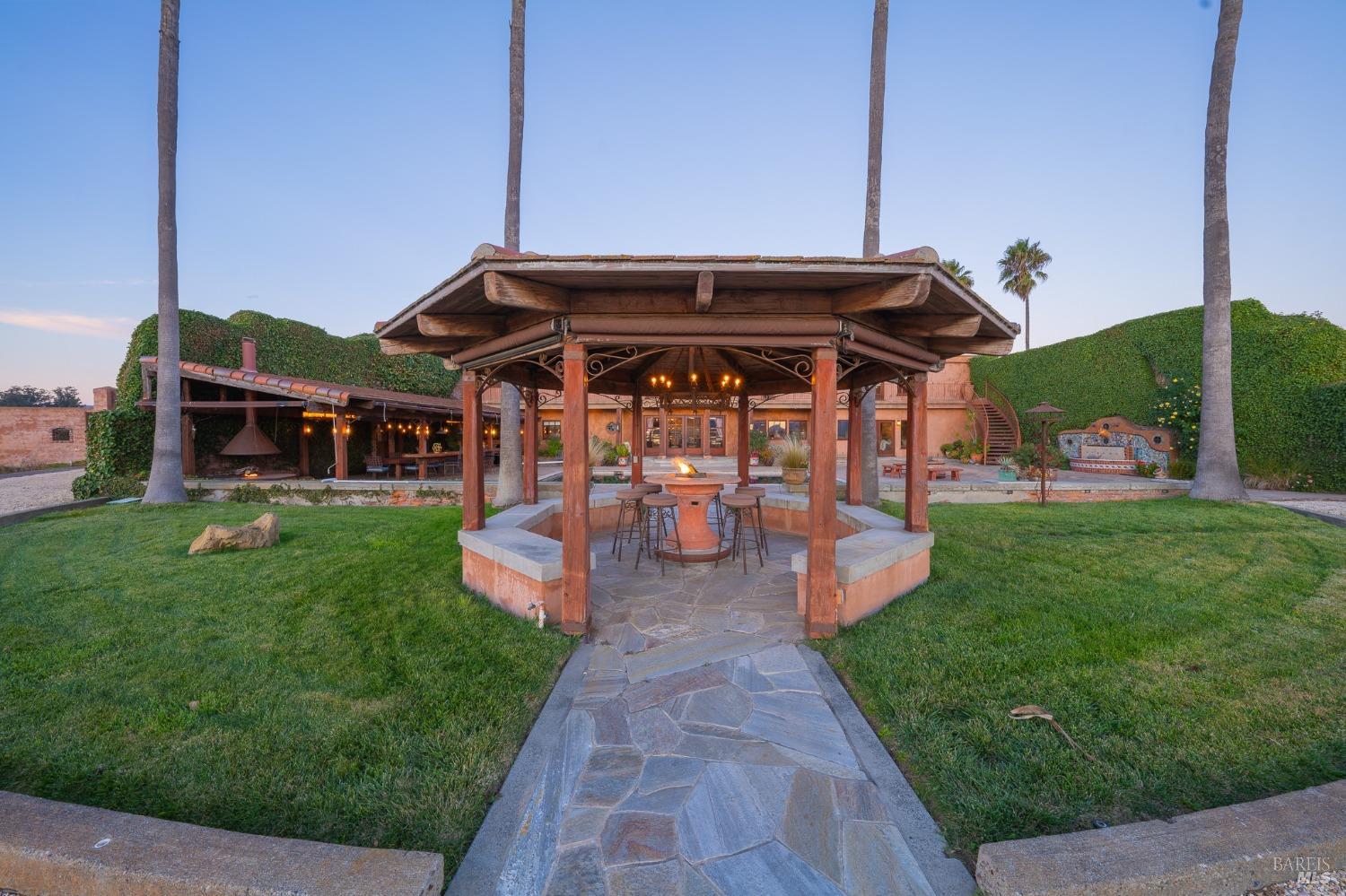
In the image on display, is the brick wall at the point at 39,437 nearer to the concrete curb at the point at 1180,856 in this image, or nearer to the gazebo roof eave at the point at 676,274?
the gazebo roof eave at the point at 676,274

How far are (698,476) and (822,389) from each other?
249 centimetres

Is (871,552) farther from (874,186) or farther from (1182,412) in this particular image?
(1182,412)

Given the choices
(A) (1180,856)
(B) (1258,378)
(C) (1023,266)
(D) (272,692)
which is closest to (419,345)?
(D) (272,692)

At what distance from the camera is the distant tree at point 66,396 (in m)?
48.2

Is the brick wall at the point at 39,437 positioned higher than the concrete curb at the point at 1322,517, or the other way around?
the brick wall at the point at 39,437

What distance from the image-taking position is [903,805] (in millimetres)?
2113

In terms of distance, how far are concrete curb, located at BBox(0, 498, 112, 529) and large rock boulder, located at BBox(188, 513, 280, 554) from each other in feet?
17.3

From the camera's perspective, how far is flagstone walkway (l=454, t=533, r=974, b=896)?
5.78ft

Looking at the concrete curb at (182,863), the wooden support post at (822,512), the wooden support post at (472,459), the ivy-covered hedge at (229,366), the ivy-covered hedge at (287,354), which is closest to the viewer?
the concrete curb at (182,863)

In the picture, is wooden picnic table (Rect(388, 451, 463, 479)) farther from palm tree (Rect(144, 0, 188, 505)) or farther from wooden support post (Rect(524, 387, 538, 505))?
wooden support post (Rect(524, 387, 538, 505))

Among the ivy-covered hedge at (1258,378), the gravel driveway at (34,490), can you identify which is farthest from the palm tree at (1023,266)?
the gravel driveway at (34,490)

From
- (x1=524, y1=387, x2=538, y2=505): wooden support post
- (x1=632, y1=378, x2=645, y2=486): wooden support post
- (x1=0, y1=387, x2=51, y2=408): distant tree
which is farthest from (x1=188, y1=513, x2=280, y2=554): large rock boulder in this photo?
(x1=0, y1=387, x2=51, y2=408): distant tree

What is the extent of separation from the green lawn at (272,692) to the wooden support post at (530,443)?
1.71 metres

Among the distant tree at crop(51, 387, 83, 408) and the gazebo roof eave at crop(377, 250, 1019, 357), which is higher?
the distant tree at crop(51, 387, 83, 408)
